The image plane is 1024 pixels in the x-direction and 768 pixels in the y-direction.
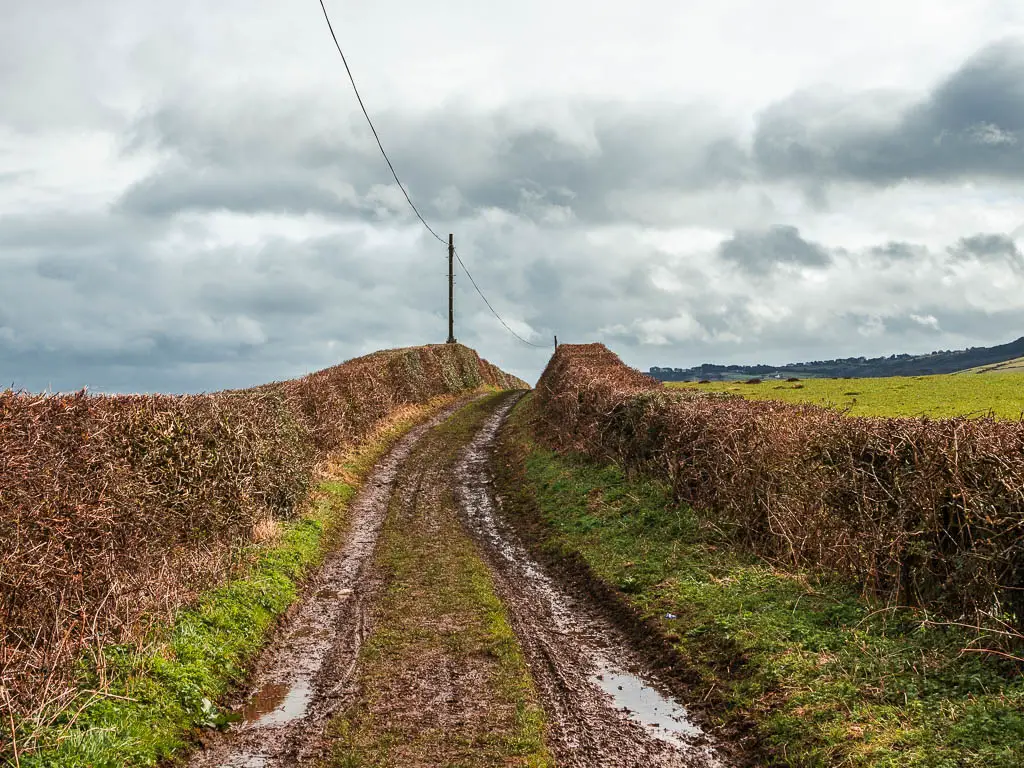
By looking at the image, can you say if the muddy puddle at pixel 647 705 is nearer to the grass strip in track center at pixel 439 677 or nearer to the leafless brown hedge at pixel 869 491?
the grass strip in track center at pixel 439 677

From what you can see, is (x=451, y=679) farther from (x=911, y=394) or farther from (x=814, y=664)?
(x=911, y=394)

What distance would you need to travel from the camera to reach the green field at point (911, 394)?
20.1 metres

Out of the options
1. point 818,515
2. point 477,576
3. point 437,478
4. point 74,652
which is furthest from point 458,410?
point 74,652

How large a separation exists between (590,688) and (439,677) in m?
1.61

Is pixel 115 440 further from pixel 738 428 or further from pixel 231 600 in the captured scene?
pixel 738 428

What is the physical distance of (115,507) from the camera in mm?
8055

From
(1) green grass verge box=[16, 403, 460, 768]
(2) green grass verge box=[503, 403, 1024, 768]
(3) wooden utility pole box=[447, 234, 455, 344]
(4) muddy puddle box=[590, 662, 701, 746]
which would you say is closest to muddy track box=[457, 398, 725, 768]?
(4) muddy puddle box=[590, 662, 701, 746]

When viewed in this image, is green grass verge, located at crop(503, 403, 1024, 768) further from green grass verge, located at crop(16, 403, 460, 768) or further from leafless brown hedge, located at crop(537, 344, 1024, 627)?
green grass verge, located at crop(16, 403, 460, 768)

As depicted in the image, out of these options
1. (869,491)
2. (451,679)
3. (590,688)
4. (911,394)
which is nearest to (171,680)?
(451,679)

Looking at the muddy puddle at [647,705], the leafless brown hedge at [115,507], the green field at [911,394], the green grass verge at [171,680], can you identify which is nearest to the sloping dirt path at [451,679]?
the muddy puddle at [647,705]

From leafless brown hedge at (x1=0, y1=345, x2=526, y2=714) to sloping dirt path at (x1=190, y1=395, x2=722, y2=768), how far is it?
158 cm

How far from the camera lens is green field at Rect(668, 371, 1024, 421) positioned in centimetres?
2012

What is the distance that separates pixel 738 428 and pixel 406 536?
6.70m

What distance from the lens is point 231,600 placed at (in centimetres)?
952
